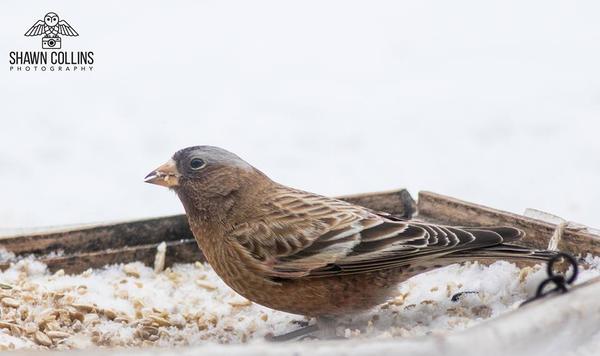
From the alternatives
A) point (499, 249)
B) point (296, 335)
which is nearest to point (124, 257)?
point (296, 335)

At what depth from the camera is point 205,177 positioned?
14.4 ft

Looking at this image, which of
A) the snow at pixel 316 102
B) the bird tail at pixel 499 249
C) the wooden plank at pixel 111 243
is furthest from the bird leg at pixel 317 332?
the snow at pixel 316 102

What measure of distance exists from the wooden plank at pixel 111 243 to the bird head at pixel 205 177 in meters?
0.74

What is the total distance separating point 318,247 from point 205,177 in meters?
0.61

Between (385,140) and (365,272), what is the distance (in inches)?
211

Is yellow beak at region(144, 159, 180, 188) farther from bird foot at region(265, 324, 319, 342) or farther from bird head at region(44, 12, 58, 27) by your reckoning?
bird head at region(44, 12, 58, 27)

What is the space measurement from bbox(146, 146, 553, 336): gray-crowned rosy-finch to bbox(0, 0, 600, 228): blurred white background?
3652mm

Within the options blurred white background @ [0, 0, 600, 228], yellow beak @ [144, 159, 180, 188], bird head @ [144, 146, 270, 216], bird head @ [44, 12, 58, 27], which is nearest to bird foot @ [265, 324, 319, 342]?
bird head @ [144, 146, 270, 216]

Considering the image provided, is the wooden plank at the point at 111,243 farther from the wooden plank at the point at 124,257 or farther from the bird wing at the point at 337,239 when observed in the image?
the bird wing at the point at 337,239

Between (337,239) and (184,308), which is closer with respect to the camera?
(337,239)

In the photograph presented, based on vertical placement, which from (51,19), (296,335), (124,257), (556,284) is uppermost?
(51,19)

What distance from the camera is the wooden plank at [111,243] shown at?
4.99 metres

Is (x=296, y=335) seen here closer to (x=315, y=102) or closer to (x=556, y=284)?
(x=556, y=284)

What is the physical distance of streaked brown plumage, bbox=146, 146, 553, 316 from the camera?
4.02 meters
